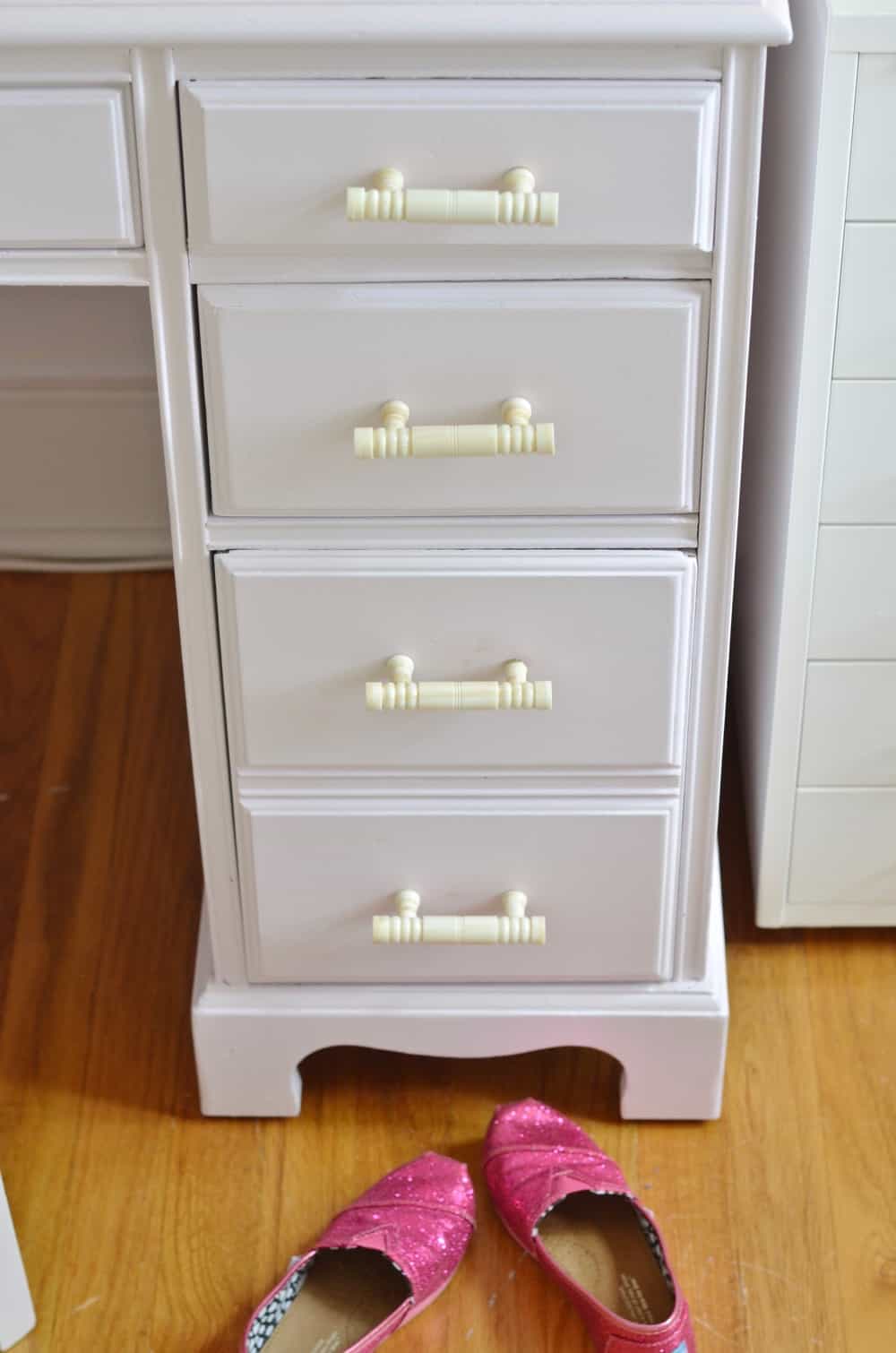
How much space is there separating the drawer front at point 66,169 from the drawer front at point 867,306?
0.50 meters

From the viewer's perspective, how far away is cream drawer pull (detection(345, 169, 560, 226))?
3.54ft

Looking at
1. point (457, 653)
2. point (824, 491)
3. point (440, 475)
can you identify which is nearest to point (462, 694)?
point (457, 653)

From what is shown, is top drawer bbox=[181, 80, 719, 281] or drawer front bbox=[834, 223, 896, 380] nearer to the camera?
top drawer bbox=[181, 80, 719, 281]

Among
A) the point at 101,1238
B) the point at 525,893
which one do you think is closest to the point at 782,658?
the point at 525,893

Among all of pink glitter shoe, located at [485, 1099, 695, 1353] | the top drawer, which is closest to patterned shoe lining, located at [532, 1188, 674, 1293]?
pink glitter shoe, located at [485, 1099, 695, 1353]

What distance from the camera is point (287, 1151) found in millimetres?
1530

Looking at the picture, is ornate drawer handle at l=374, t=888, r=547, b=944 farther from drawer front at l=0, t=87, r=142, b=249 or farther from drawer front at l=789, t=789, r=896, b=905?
drawer front at l=0, t=87, r=142, b=249

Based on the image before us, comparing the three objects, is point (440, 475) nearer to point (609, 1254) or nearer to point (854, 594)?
point (854, 594)

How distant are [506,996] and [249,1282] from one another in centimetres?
30

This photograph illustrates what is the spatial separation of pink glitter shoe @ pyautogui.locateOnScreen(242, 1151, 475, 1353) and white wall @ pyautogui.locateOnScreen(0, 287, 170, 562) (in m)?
0.87

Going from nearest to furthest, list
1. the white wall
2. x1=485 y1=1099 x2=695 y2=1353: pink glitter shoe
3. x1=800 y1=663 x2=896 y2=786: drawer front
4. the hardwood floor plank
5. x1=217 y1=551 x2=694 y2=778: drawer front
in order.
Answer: x1=217 y1=551 x2=694 y2=778: drawer front < x1=485 y1=1099 x2=695 y2=1353: pink glitter shoe < x1=800 y1=663 x2=896 y2=786: drawer front < the hardwood floor plank < the white wall

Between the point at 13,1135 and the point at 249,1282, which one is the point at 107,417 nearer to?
the point at 13,1135

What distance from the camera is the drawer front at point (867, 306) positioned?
4.17 feet

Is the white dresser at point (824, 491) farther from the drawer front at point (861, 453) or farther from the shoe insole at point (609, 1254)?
the shoe insole at point (609, 1254)
